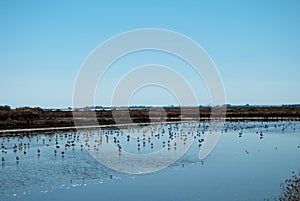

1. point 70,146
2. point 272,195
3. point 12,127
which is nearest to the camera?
point 272,195

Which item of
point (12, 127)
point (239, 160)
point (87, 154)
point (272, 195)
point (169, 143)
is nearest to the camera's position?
point (272, 195)

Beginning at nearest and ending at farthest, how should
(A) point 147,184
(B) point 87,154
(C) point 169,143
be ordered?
1. (A) point 147,184
2. (B) point 87,154
3. (C) point 169,143

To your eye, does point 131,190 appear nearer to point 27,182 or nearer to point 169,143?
point 27,182

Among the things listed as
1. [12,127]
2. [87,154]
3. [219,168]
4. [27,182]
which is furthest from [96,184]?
[12,127]

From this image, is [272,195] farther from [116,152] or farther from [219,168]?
[116,152]

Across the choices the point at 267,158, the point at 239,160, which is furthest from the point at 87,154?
the point at 267,158

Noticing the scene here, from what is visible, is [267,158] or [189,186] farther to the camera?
[267,158]

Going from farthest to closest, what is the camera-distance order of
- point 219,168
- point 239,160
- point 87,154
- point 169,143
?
point 169,143
point 87,154
point 239,160
point 219,168

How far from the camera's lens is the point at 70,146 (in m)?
31.2

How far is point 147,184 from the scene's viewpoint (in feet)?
58.0

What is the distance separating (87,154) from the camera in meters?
27.1

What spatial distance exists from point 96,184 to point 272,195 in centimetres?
758

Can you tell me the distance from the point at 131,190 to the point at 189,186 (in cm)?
260

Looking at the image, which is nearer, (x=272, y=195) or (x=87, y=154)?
(x=272, y=195)
